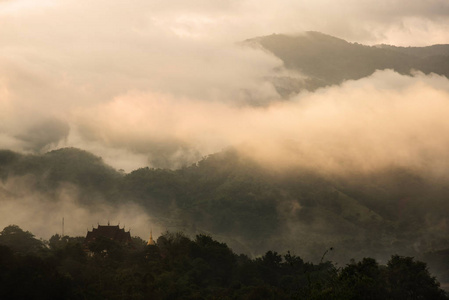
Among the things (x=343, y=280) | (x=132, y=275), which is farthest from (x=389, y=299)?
(x=132, y=275)

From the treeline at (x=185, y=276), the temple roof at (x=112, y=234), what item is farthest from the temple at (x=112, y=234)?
the treeline at (x=185, y=276)

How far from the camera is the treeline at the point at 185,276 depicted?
7706 centimetres

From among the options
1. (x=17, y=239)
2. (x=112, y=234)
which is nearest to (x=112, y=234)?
(x=112, y=234)

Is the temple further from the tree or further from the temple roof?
the tree

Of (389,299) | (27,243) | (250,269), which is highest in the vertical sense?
(27,243)

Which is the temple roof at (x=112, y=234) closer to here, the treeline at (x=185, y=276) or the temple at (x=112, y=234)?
the temple at (x=112, y=234)

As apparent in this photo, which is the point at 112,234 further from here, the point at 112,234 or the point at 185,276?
the point at 185,276

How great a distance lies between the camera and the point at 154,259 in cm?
12425

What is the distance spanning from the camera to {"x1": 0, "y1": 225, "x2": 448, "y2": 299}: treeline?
253 feet

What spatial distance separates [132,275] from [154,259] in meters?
27.0

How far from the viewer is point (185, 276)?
360 feet

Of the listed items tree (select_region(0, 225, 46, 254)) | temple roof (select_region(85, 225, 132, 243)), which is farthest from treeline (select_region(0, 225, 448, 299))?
temple roof (select_region(85, 225, 132, 243))

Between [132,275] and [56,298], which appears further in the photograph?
[132,275]

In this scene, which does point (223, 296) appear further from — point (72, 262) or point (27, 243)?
point (27, 243)
